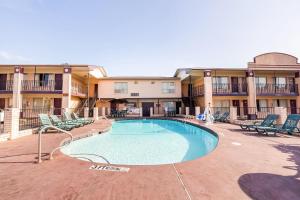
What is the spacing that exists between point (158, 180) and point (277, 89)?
25552 mm

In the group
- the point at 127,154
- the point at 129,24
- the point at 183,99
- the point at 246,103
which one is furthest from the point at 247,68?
the point at 127,154

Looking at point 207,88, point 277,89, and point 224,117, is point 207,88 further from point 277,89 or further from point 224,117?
point 277,89

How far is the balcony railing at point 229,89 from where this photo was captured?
2036 cm

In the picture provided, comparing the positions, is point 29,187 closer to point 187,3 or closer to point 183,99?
point 187,3

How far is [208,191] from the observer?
2789mm

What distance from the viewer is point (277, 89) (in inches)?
832

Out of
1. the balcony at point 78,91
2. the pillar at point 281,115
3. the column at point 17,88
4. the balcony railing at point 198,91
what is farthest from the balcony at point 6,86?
the pillar at point 281,115

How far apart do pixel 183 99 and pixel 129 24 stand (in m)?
16.3

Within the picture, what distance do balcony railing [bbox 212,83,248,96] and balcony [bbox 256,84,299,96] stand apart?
1925 millimetres

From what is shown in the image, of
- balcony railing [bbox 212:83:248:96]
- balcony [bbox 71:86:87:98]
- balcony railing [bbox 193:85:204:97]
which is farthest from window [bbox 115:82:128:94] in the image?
balcony railing [bbox 212:83:248:96]

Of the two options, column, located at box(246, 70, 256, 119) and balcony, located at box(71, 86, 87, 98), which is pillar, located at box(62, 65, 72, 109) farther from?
column, located at box(246, 70, 256, 119)

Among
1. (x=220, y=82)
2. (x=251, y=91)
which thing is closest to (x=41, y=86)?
(x=220, y=82)

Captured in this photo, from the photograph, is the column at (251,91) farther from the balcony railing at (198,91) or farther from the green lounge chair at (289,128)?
the green lounge chair at (289,128)

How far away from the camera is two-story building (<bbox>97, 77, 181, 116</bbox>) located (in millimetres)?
25078
